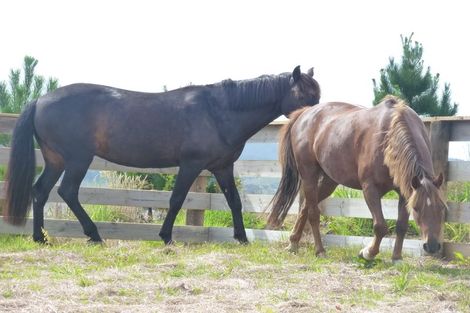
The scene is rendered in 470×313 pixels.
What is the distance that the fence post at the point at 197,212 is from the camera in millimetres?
8867

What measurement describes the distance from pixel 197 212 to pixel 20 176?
2315 mm

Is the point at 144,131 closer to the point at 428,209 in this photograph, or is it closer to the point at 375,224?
the point at 375,224

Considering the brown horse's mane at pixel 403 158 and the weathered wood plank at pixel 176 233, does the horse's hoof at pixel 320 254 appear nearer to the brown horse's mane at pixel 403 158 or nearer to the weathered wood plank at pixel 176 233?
the weathered wood plank at pixel 176 233

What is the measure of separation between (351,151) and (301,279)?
5.87 feet

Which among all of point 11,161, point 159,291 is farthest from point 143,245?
point 159,291

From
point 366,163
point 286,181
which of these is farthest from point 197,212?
point 366,163

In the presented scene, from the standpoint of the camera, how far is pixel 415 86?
17.6 m

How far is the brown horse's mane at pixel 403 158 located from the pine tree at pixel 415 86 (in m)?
11.5

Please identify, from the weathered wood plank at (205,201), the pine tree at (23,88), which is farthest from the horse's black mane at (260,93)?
the pine tree at (23,88)

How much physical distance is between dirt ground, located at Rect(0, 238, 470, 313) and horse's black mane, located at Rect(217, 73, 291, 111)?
191 centimetres

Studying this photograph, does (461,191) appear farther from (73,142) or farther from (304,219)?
(73,142)

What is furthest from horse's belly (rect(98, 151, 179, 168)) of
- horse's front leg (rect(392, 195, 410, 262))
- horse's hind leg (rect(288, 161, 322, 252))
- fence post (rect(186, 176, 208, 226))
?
horse's front leg (rect(392, 195, 410, 262))

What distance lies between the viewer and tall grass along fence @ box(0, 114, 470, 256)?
707 centimetres

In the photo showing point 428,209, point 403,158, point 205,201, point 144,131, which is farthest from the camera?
point 205,201
